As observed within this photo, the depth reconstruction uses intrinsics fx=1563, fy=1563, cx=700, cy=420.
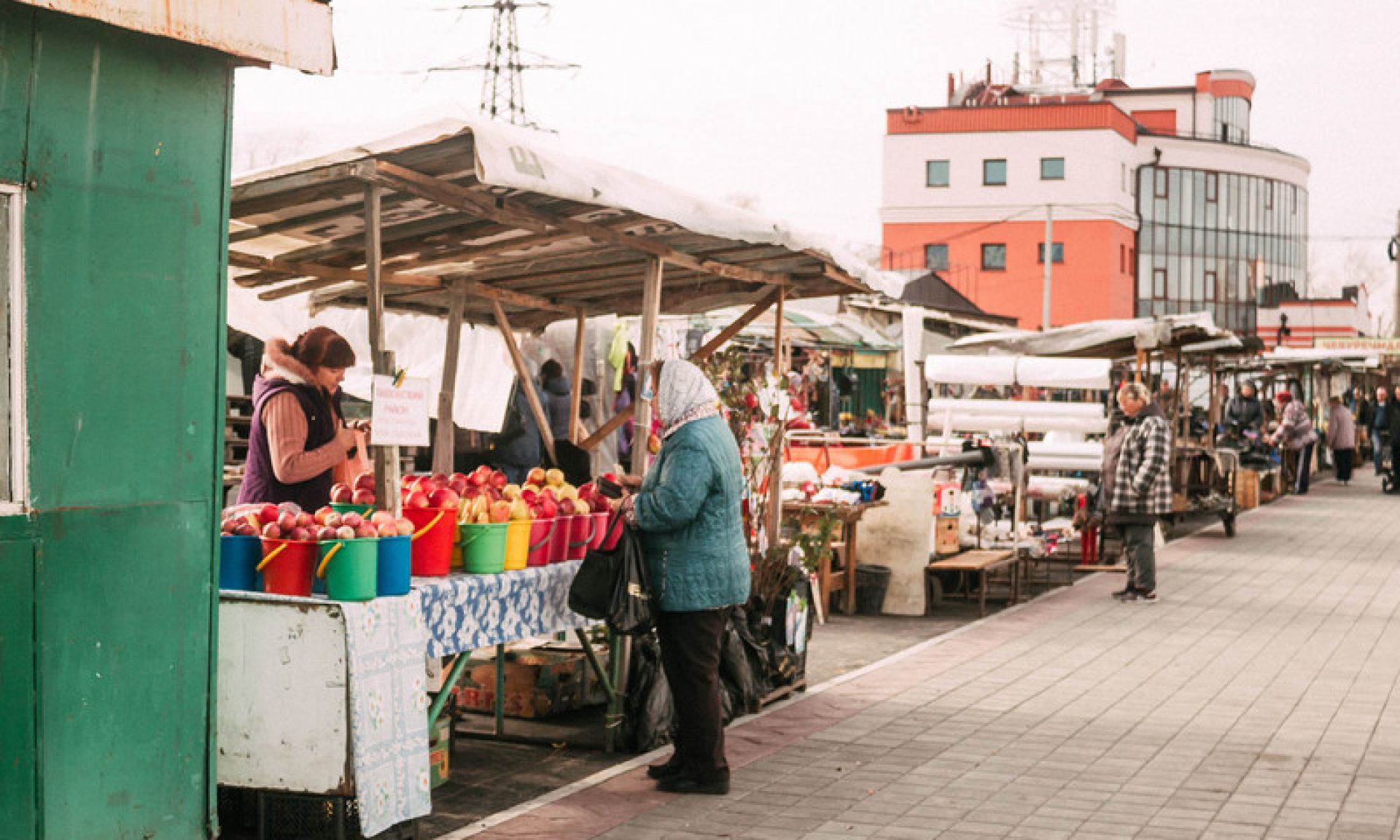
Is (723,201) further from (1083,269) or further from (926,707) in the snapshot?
(1083,269)

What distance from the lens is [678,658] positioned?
6.69m

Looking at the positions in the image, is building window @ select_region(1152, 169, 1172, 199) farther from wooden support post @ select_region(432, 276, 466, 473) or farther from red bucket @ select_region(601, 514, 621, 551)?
red bucket @ select_region(601, 514, 621, 551)

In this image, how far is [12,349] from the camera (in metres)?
4.56

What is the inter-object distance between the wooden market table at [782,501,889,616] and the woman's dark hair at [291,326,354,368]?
5156mm

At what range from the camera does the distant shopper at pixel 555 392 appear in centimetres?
1530

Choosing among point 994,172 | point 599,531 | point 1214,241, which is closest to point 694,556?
point 599,531

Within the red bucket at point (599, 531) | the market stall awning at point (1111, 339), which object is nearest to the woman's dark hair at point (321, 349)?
the red bucket at point (599, 531)

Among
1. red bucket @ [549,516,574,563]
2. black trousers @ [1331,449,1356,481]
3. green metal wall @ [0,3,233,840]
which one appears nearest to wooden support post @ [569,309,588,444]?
red bucket @ [549,516,574,563]

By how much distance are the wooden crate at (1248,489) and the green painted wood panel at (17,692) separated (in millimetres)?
22438

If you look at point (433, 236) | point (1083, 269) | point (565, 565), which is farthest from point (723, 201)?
point (1083, 269)

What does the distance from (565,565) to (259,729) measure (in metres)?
1.94

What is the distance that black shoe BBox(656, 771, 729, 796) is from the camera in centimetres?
667

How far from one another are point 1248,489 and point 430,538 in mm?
20975

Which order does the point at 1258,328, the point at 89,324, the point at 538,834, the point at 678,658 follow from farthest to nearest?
1. the point at 1258,328
2. the point at 678,658
3. the point at 538,834
4. the point at 89,324
